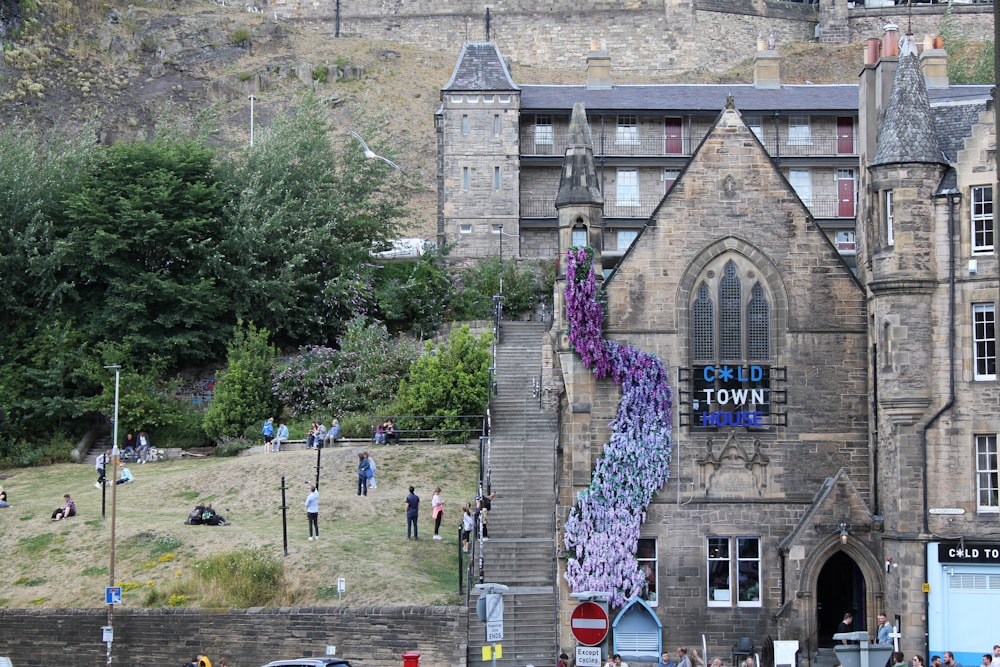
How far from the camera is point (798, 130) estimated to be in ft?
225

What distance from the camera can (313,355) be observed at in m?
59.4

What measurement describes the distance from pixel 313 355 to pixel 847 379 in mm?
25538

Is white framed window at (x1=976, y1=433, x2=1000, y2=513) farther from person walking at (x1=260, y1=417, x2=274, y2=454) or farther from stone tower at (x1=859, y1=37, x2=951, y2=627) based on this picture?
person walking at (x1=260, y1=417, x2=274, y2=454)

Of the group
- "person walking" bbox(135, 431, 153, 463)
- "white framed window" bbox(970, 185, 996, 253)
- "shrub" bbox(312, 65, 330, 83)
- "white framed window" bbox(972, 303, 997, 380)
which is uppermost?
"shrub" bbox(312, 65, 330, 83)

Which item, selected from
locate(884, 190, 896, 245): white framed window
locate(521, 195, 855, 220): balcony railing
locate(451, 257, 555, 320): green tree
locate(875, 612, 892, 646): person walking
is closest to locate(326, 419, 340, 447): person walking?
locate(451, 257, 555, 320): green tree

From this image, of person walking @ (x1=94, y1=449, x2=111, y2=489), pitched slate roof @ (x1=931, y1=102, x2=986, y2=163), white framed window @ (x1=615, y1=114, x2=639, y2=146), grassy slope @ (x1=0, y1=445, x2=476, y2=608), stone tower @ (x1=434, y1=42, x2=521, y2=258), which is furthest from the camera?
stone tower @ (x1=434, y1=42, x2=521, y2=258)

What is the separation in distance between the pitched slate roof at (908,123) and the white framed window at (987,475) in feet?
21.0

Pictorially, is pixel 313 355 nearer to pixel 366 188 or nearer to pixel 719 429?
pixel 366 188

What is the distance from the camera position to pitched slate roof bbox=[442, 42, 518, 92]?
69500mm

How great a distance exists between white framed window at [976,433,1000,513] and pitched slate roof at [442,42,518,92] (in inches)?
1447

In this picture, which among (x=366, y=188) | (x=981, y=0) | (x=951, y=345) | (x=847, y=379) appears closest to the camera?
(x=951, y=345)

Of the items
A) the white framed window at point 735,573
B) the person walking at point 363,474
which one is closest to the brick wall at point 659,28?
the person walking at point 363,474

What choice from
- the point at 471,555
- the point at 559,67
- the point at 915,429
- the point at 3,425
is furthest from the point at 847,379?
the point at 559,67

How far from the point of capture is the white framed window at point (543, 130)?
228 ft
